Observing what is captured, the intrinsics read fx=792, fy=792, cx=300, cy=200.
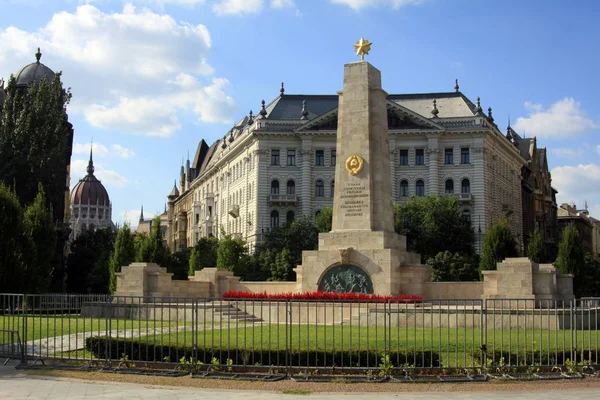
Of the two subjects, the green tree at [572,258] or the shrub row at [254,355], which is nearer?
the shrub row at [254,355]

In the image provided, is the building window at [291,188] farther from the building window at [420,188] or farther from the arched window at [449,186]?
the arched window at [449,186]

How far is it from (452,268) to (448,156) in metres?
22.7

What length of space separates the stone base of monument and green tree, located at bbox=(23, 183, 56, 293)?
→ 49.8 feet

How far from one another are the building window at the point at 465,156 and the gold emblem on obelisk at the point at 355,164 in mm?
52433

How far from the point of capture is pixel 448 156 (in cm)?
8400

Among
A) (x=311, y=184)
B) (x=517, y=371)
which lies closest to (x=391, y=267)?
(x=517, y=371)

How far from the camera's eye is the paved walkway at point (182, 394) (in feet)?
45.9

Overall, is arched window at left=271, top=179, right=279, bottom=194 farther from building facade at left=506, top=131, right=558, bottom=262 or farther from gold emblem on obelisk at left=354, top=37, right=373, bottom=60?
gold emblem on obelisk at left=354, top=37, right=373, bottom=60

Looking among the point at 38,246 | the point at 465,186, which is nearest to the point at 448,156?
the point at 465,186

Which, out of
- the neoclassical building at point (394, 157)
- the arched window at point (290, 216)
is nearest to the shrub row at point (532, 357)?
the neoclassical building at point (394, 157)

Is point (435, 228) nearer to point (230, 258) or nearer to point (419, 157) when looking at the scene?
point (419, 157)

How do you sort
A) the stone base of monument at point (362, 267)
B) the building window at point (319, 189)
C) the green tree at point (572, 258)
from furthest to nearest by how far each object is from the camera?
the building window at point (319, 189), the green tree at point (572, 258), the stone base of monument at point (362, 267)

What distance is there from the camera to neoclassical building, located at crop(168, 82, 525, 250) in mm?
82750

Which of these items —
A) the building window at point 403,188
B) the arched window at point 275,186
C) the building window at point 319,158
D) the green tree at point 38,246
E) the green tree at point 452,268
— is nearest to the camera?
the green tree at point 38,246
